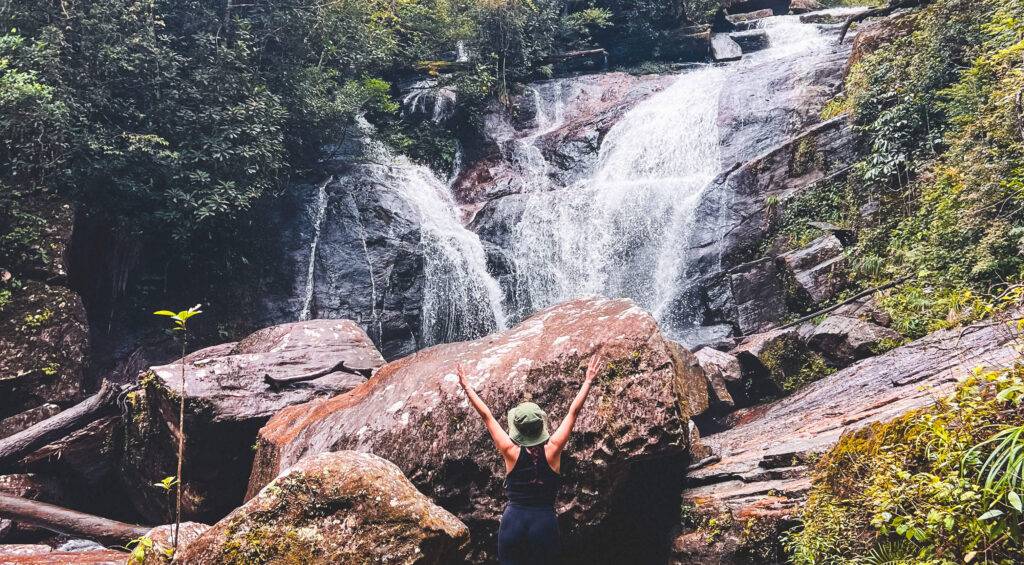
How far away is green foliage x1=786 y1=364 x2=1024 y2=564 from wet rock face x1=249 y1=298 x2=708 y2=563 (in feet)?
4.49

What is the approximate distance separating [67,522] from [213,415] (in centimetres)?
200

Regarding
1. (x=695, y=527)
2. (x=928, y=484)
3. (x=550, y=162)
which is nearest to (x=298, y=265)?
(x=550, y=162)

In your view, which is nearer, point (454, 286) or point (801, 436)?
point (801, 436)

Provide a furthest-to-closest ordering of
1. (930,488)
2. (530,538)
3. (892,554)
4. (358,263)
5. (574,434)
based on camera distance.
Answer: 1. (358,263)
2. (574,434)
3. (530,538)
4. (892,554)
5. (930,488)

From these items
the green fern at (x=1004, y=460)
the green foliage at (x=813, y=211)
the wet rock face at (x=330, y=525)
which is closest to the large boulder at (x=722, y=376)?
the green foliage at (x=813, y=211)

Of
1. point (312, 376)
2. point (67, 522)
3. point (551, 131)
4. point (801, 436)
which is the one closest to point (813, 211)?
point (801, 436)

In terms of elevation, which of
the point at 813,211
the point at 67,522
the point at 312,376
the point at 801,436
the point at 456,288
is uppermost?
the point at 813,211

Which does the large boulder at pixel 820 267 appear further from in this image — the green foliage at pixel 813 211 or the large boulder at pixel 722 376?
the large boulder at pixel 722 376

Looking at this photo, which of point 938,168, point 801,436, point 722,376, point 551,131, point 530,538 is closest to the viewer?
point 530,538

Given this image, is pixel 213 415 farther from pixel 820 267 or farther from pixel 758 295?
pixel 820 267

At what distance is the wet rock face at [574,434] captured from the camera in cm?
495

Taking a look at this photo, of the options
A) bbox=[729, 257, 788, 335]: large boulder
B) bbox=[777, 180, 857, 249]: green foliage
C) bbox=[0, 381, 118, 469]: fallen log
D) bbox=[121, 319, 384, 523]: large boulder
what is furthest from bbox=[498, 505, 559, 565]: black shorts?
bbox=[777, 180, 857, 249]: green foliage

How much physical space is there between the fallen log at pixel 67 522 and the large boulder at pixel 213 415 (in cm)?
58

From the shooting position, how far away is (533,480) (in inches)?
142
